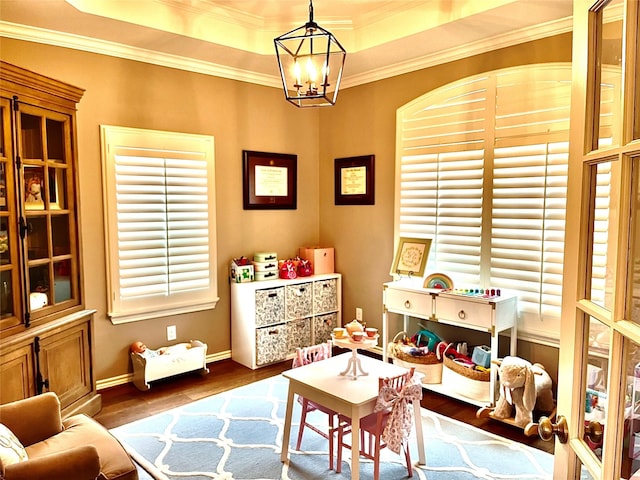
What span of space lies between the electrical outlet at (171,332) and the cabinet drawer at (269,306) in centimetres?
73

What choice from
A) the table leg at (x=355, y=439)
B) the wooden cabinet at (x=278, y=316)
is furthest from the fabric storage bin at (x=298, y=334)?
the table leg at (x=355, y=439)

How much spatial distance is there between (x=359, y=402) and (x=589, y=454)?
1.31 meters

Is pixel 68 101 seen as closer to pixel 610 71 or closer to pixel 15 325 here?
pixel 15 325

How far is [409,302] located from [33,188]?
2744 mm

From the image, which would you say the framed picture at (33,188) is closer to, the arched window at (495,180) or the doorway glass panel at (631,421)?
the arched window at (495,180)

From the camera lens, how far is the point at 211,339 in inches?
168

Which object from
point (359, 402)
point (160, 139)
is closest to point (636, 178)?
point (359, 402)

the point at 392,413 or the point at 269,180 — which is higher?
the point at 269,180

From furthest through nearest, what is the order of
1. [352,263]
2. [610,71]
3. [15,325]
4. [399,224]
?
[352,263] → [399,224] → [15,325] → [610,71]

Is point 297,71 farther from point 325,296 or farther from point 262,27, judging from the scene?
point 325,296

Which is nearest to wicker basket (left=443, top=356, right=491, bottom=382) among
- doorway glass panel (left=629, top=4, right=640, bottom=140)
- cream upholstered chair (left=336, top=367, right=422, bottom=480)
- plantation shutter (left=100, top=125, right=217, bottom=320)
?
cream upholstered chair (left=336, top=367, right=422, bottom=480)

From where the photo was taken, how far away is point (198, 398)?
3498 mm

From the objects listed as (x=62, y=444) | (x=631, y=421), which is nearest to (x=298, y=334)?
(x=62, y=444)

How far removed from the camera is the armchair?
5.52 feet
